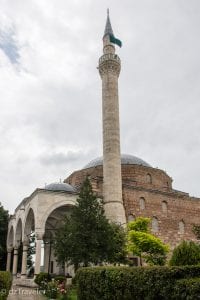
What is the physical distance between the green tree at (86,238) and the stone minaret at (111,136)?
4189 mm

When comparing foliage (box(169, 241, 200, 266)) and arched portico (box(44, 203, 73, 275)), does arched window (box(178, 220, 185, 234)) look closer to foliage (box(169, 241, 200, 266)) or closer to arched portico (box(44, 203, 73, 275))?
arched portico (box(44, 203, 73, 275))

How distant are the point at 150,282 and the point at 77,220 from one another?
8.99 meters

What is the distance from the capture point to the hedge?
6164 millimetres

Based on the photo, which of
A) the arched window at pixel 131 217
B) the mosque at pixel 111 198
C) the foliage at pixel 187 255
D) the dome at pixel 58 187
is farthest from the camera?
the arched window at pixel 131 217

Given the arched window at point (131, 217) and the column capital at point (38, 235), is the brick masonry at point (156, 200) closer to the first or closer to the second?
the arched window at point (131, 217)

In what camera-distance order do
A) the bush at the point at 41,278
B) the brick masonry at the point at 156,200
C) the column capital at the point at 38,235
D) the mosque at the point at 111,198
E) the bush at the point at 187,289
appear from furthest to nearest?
the brick masonry at the point at 156,200 < the mosque at the point at 111,198 < the column capital at the point at 38,235 < the bush at the point at 41,278 < the bush at the point at 187,289

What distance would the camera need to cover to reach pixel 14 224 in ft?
79.7

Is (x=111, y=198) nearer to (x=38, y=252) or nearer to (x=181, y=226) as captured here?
(x=38, y=252)


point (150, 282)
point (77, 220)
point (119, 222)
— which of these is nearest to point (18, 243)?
point (119, 222)

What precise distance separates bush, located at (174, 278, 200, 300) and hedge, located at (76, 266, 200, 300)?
7.2 inches

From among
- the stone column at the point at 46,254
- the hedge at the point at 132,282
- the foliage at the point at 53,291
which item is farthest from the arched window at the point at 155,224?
the hedge at the point at 132,282

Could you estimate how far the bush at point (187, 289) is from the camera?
543 centimetres

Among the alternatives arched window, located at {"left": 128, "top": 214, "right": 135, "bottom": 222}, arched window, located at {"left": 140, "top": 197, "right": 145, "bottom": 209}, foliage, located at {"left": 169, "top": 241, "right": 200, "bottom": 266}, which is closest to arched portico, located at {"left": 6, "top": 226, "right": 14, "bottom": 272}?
arched window, located at {"left": 128, "top": 214, "right": 135, "bottom": 222}

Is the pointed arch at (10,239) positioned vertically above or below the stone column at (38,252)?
above
